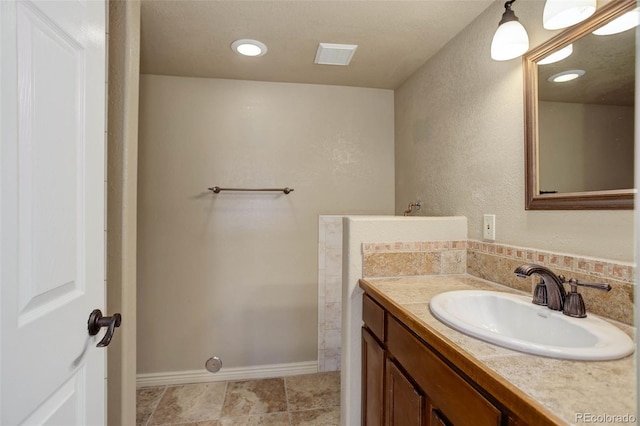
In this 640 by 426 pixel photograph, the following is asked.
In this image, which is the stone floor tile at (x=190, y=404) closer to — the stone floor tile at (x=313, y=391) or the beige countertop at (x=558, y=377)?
the stone floor tile at (x=313, y=391)

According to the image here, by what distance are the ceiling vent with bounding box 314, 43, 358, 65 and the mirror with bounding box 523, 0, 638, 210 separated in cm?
94

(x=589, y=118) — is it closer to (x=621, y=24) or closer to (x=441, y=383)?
(x=621, y=24)

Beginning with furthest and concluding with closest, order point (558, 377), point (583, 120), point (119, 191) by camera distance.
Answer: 1. point (119, 191)
2. point (583, 120)
3. point (558, 377)

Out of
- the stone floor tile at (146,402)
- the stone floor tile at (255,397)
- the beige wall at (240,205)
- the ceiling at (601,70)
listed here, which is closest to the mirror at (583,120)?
the ceiling at (601,70)

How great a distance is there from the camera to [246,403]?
1.91m

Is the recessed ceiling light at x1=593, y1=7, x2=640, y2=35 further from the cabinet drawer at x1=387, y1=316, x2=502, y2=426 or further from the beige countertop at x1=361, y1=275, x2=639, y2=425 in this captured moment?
the cabinet drawer at x1=387, y1=316, x2=502, y2=426

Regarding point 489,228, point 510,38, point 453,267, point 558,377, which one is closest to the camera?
point 558,377

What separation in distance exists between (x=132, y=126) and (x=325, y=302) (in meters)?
1.71

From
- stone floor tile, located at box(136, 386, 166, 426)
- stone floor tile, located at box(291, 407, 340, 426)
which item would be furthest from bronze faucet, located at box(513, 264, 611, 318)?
stone floor tile, located at box(136, 386, 166, 426)

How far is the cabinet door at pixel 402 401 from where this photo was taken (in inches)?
35.9

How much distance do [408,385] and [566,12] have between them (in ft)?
4.31

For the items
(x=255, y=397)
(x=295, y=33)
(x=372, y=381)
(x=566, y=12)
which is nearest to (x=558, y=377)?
(x=372, y=381)

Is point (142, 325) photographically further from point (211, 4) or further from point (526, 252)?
point (526, 252)

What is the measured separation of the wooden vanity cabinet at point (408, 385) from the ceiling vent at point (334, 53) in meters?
1.41
